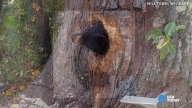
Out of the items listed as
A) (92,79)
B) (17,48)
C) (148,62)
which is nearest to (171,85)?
(148,62)

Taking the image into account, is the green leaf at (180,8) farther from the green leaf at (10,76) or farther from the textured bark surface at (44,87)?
the green leaf at (10,76)

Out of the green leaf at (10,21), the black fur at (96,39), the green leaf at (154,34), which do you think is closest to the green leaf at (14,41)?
the green leaf at (10,21)

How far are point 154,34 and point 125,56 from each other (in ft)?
0.42

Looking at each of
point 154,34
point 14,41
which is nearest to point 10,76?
point 14,41

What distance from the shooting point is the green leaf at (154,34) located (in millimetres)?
1037

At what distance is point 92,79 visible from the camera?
1.20 meters

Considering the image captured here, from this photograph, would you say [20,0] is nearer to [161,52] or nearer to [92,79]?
[92,79]

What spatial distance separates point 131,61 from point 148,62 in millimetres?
53

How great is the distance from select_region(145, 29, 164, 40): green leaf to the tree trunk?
0.06ft

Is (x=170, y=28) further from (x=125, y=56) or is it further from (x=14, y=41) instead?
(x=14, y=41)

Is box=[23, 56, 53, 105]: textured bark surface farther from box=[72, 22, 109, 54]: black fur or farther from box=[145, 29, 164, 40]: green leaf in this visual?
box=[145, 29, 164, 40]: green leaf

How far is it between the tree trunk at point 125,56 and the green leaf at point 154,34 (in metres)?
0.02

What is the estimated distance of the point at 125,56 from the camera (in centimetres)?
113

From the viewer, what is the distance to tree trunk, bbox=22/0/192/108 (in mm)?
1080
